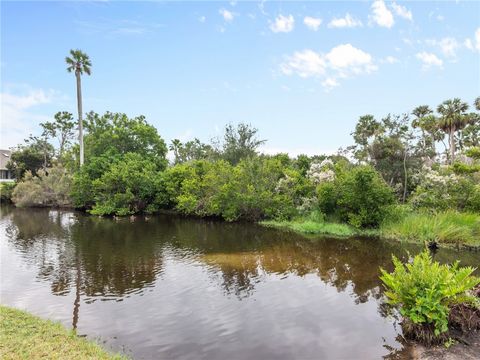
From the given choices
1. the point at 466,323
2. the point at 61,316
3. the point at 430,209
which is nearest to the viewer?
the point at 466,323

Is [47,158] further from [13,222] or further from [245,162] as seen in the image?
[245,162]

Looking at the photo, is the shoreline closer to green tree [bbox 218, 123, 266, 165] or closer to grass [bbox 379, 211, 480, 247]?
grass [bbox 379, 211, 480, 247]

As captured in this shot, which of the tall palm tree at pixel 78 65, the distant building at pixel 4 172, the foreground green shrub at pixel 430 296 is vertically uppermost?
the tall palm tree at pixel 78 65

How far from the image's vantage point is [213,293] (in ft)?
34.6

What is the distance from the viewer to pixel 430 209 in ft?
64.4

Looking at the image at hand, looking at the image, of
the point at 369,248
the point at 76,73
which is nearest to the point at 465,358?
the point at 369,248

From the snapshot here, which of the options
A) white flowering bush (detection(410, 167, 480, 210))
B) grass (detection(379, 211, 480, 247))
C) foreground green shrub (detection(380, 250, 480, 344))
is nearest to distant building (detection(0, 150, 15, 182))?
grass (detection(379, 211, 480, 247))

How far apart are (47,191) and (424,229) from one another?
36765 mm

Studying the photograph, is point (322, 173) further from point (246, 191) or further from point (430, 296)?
point (430, 296)

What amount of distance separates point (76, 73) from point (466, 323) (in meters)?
38.7

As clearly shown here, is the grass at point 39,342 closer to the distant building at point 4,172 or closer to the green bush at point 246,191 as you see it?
the green bush at point 246,191

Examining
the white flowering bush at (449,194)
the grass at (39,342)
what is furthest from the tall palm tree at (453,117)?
the grass at (39,342)

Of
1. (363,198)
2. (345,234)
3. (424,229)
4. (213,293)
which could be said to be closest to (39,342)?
(213,293)

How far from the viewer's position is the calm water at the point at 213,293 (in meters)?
7.45
